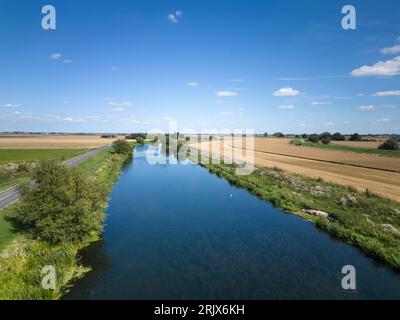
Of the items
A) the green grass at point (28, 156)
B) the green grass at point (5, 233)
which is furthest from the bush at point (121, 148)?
the green grass at point (5, 233)

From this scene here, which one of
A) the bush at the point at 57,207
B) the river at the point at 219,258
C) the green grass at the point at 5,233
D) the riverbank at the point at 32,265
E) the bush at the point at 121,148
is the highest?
the bush at the point at 121,148

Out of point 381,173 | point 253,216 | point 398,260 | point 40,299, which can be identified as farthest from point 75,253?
point 381,173

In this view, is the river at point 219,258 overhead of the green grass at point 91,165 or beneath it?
beneath

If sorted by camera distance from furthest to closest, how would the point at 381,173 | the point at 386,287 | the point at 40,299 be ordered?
1. the point at 381,173
2. the point at 386,287
3. the point at 40,299

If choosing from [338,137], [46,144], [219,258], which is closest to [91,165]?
[219,258]

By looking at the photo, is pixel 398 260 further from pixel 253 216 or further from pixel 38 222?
pixel 38 222

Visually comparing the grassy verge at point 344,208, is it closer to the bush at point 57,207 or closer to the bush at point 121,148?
the bush at point 57,207

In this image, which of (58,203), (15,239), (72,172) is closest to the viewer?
(15,239)

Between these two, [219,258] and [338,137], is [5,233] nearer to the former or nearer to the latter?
[219,258]
